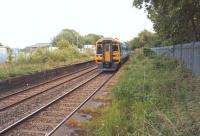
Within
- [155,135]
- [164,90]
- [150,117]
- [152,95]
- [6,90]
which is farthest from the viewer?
[6,90]

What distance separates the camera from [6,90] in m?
16.7

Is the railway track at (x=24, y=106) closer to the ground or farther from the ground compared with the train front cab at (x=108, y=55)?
closer to the ground

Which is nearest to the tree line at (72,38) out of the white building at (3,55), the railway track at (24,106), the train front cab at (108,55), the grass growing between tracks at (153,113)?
the white building at (3,55)

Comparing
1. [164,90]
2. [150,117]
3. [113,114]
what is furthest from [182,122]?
[164,90]

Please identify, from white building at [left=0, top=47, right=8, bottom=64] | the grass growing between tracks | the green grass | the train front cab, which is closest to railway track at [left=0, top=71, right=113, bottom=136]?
the grass growing between tracks

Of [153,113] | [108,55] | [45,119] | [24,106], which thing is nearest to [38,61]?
[108,55]

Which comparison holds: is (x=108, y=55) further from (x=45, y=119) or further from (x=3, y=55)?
(x=45, y=119)

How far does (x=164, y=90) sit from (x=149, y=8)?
8.04m

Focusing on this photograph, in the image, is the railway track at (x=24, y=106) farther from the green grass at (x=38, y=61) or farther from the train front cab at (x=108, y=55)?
the train front cab at (x=108, y=55)

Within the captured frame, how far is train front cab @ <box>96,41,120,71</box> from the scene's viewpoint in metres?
27.8

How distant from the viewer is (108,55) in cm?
2783

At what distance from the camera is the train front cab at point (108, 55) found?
27828 millimetres

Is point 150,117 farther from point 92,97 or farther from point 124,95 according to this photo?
point 92,97

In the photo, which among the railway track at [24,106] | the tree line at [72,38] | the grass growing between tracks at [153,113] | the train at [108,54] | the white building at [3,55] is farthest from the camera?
the tree line at [72,38]
